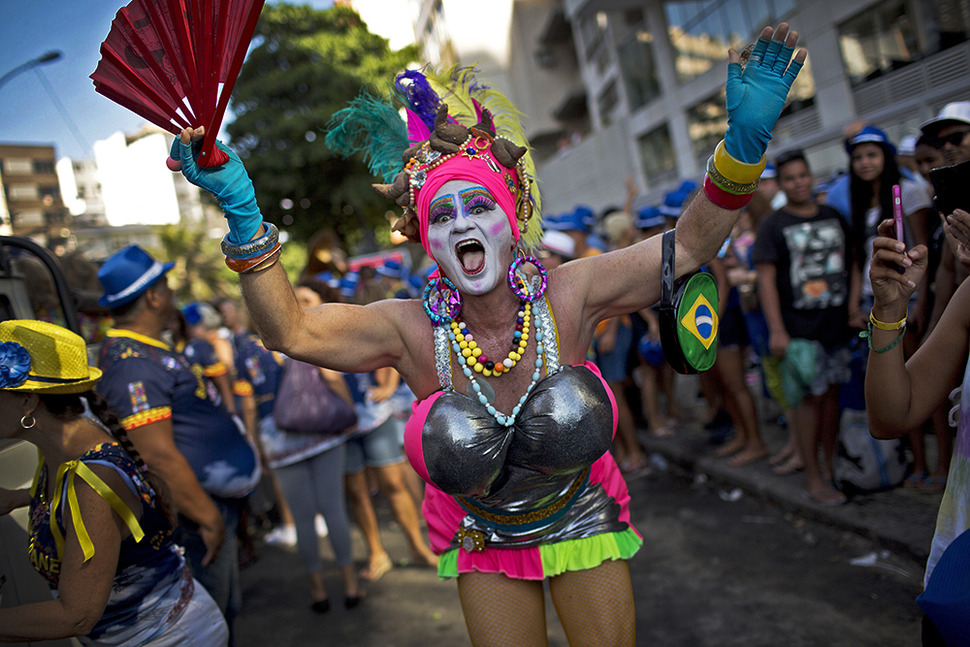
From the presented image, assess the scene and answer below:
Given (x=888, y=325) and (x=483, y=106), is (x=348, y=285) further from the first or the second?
(x=888, y=325)

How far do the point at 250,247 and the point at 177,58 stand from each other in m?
0.50

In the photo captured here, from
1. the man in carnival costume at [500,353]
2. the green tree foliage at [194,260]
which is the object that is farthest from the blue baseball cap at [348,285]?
the green tree foliage at [194,260]

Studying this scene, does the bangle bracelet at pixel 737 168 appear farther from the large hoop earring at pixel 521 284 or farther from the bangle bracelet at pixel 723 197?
the large hoop earring at pixel 521 284

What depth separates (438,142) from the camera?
2.15 m

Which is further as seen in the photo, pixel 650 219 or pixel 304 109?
pixel 304 109

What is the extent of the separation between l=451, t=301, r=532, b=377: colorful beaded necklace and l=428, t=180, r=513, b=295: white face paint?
0.15m

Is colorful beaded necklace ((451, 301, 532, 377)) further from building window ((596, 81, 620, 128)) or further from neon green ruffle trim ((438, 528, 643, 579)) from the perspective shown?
building window ((596, 81, 620, 128))

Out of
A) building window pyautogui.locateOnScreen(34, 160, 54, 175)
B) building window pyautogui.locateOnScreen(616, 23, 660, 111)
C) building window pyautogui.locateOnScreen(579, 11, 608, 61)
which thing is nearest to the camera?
building window pyautogui.locateOnScreen(34, 160, 54, 175)

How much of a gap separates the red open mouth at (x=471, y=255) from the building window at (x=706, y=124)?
15.0 meters

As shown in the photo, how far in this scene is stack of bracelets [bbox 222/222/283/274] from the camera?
1828 millimetres

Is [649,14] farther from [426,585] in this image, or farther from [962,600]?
[962,600]

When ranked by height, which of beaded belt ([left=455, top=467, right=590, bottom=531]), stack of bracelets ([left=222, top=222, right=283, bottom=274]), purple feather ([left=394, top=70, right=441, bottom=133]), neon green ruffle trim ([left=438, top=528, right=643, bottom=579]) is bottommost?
neon green ruffle trim ([left=438, top=528, right=643, bottom=579])

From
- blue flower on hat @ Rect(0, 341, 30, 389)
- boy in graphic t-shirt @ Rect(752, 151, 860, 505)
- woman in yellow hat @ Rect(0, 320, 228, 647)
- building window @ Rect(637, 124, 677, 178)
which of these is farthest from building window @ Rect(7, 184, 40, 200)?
building window @ Rect(637, 124, 677, 178)

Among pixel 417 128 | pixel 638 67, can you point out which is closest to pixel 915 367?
pixel 417 128
